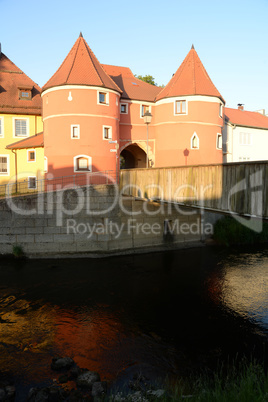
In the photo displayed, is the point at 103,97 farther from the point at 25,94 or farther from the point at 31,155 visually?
the point at 25,94

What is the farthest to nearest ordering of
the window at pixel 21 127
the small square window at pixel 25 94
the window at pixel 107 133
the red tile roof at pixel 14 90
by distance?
the small square window at pixel 25 94 → the window at pixel 21 127 → the red tile roof at pixel 14 90 → the window at pixel 107 133

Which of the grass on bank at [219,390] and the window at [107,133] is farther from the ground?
the window at [107,133]

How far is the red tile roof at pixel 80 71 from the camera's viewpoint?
2380 centimetres

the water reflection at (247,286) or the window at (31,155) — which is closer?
the water reflection at (247,286)

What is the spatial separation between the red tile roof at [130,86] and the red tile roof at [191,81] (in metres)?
1.27

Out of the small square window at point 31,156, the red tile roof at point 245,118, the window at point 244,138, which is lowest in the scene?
the small square window at point 31,156

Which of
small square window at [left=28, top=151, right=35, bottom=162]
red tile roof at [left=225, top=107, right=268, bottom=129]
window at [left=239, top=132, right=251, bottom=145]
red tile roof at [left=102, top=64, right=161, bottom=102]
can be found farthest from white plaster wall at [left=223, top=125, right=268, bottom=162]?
small square window at [left=28, top=151, right=35, bottom=162]

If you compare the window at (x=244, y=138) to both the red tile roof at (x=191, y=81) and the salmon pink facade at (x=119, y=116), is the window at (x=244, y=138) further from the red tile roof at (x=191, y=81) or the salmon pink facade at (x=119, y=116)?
the red tile roof at (x=191, y=81)

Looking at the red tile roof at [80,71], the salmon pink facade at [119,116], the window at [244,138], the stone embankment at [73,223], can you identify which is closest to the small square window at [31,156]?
the salmon pink facade at [119,116]

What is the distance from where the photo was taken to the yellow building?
28.5 metres

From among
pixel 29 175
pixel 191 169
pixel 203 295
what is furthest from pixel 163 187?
pixel 29 175

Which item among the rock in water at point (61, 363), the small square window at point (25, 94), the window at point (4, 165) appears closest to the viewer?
the rock in water at point (61, 363)

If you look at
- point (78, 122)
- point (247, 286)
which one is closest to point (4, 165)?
point (78, 122)

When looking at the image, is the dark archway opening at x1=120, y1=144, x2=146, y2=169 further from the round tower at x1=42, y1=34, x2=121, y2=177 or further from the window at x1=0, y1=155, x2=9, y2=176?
the window at x1=0, y1=155, x2=9, y2=176
